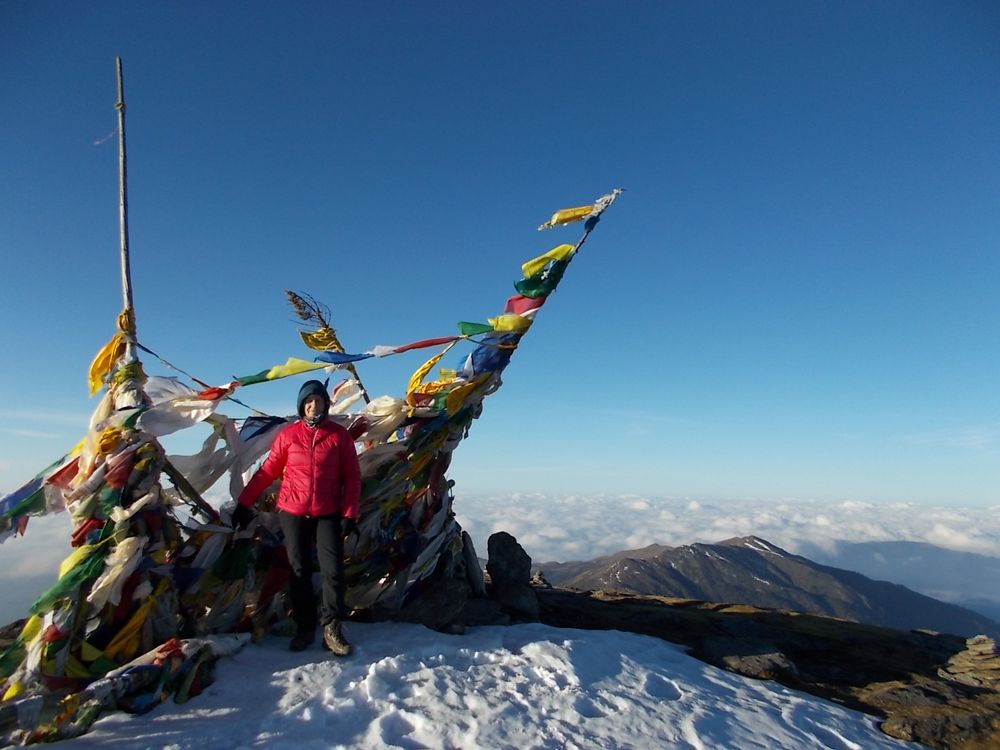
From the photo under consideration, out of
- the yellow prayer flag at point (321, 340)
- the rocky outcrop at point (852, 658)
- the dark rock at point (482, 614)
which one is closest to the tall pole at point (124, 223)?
the yellow prayer flag at point (321, 340)

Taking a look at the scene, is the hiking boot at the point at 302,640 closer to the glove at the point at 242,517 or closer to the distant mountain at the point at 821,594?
the glove at the point at 242,517

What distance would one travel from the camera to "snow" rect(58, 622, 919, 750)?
4.01m

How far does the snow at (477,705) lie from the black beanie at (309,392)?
2.28 metres

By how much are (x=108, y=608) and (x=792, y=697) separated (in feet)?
20.7

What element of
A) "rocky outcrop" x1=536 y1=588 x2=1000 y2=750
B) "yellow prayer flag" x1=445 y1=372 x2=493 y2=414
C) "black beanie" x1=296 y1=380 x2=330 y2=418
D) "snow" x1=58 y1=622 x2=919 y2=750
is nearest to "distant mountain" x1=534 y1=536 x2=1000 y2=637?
"rocky outcrop" x1=536 y1=588 x2=1000 y2=750

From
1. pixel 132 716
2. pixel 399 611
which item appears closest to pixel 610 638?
pixel 399 611

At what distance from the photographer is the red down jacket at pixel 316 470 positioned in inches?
224

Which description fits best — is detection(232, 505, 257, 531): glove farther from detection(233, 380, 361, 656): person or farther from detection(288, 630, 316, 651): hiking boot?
detection(288, 630, 316, 651): hiking boot

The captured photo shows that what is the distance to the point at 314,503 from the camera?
223 inches

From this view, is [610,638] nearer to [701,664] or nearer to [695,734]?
[701,664]

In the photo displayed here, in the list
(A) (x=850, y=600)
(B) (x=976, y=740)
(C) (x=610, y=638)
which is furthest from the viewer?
Result: (A) (x=850, y=600)

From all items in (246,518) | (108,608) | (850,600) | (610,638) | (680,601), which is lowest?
(850,600)

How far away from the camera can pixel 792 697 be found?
5.75 meters

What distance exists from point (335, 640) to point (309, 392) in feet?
7.78
